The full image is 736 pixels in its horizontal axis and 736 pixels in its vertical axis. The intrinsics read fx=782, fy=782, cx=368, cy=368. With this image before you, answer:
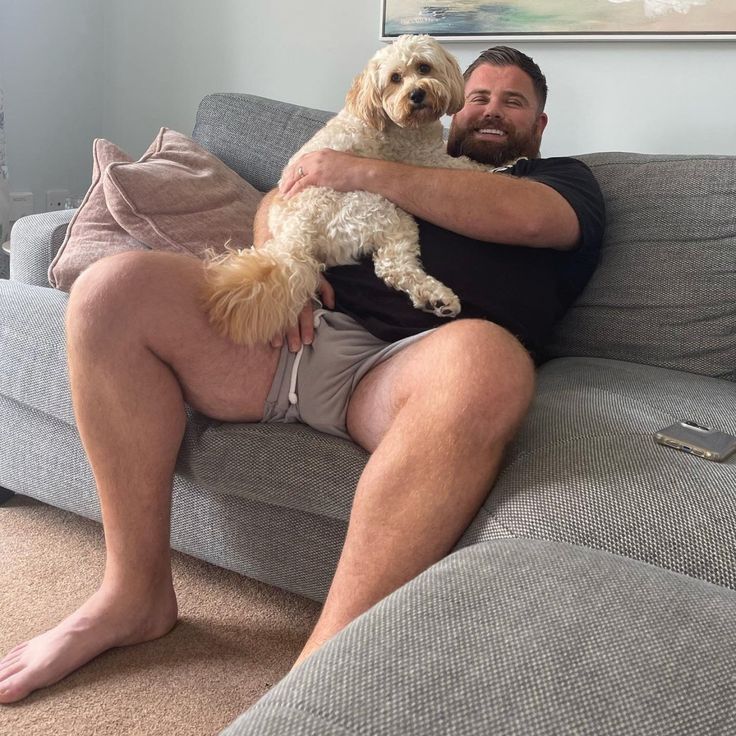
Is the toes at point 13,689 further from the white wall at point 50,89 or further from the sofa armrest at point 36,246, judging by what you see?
the white wall at point 50,89

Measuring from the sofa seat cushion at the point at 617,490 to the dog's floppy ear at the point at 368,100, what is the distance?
684 mm

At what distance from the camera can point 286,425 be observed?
1395 millimetres

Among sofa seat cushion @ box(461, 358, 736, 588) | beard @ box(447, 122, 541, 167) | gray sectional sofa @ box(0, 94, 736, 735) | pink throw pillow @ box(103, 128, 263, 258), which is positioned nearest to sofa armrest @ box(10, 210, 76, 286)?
gray sectional sofa @ box(0, 94, 736, 735)

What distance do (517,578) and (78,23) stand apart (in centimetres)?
318

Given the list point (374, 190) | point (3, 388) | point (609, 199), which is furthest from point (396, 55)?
point (3, 388)

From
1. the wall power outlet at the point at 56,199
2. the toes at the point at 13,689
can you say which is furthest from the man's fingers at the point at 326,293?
the wall power outlet at the point at 56,199

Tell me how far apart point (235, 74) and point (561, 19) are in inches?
52.0

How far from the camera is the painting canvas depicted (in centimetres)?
212

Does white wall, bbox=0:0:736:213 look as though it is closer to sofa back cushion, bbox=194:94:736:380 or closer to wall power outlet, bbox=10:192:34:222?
wall power outlet, bbox=10:192:34:222

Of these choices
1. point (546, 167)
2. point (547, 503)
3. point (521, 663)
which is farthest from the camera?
point (546, 167)

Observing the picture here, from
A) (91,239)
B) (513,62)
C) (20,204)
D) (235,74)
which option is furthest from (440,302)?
(20,204)

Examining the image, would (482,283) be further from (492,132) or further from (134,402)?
(134,402)

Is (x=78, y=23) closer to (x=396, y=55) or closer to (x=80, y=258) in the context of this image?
(x=80, y=258)

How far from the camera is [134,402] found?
132 cm
